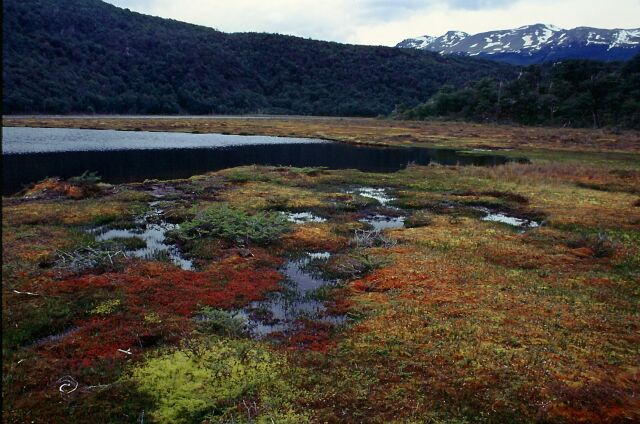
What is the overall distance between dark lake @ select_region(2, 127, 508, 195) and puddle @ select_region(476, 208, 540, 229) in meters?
24.9

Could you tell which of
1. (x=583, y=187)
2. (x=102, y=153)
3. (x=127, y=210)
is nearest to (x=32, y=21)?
(x=102, y=153)

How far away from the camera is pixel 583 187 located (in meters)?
46.8

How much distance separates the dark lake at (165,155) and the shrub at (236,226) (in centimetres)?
2250

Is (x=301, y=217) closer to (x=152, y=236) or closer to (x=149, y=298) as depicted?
(x=152, y=236)

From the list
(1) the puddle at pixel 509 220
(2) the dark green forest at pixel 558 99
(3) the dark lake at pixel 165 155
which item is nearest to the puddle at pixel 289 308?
(1) the puddle at pixel 509 220

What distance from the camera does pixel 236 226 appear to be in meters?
27.4

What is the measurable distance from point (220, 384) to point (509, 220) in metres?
27.1

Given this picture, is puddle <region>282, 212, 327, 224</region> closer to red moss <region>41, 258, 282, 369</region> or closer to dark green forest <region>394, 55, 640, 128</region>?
red moss <region>41, 258, 282, 369</region>

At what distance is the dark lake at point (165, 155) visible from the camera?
172 ft

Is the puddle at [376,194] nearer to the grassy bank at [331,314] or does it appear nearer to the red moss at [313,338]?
the grassy bank at [331,314]

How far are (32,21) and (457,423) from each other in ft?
703

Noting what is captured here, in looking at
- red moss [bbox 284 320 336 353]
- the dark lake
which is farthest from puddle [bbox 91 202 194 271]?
the dark lake

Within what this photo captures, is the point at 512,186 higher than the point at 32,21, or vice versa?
the point at 32,21

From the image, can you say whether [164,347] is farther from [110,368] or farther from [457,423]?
[457,423]
